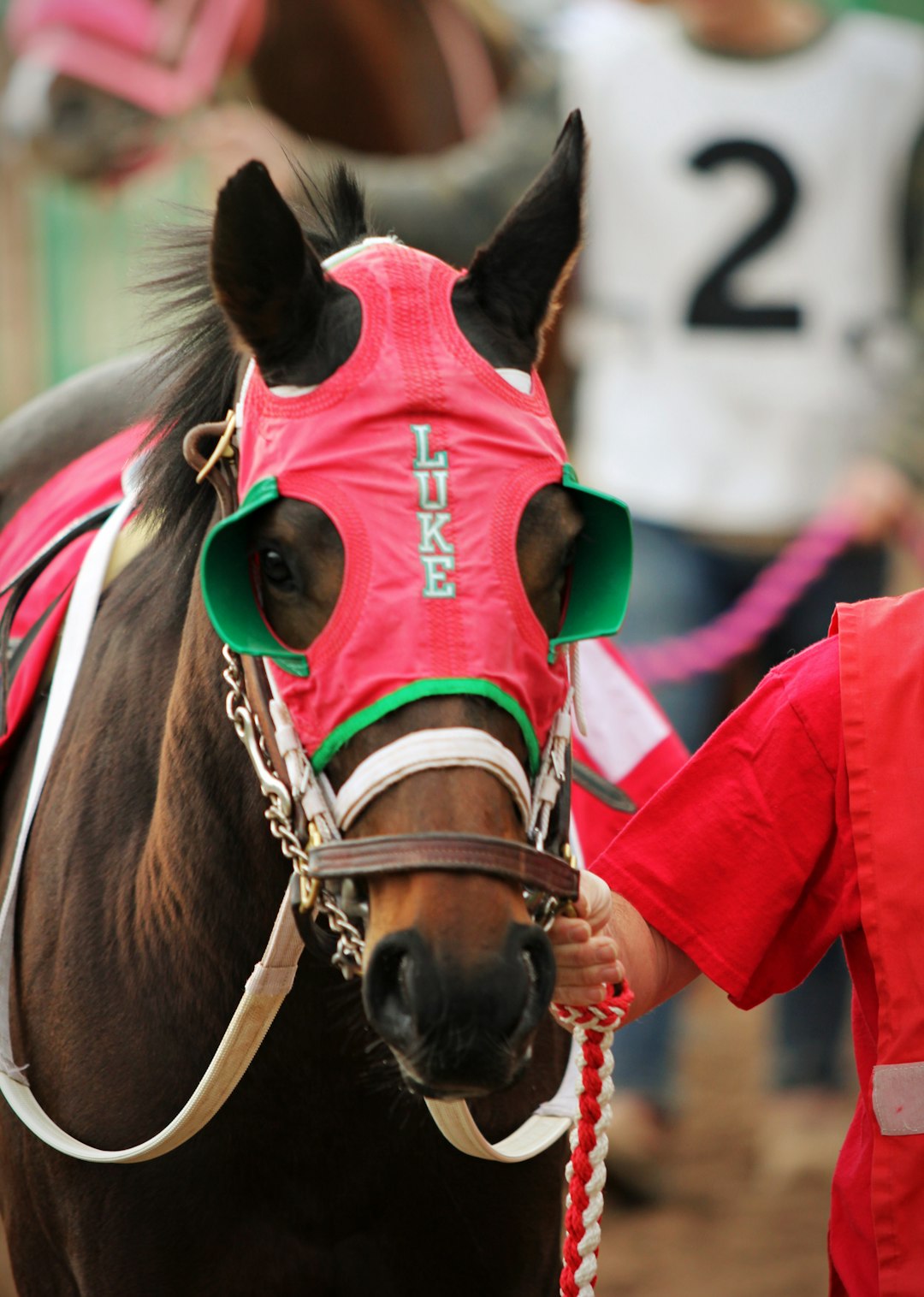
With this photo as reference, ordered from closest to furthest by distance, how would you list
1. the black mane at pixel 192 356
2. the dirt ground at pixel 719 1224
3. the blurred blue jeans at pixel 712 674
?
the black mane at pixel 192 356 → the dirt ground at pixel 719 1224 → the blurred blue jeans at pixel 712 674

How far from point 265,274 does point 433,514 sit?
1.07 feet

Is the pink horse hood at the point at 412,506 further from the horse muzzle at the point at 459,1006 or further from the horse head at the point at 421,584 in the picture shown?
the horse muzzle at the point at 459,1006

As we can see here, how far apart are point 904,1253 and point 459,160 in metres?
3.54

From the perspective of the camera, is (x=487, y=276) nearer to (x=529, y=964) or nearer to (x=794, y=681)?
(x=794, y=681)

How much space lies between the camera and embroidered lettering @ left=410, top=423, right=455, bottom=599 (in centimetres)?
161

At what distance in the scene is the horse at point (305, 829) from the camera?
61.9 inches

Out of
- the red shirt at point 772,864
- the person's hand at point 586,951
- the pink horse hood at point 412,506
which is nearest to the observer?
the pink horse hood at point 412,506

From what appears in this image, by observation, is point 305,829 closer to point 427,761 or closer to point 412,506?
point 427,761

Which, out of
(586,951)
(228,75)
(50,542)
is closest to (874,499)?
(50,542)

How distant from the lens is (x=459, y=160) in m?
4.70

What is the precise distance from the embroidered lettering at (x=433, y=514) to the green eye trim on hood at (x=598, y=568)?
0.48ft

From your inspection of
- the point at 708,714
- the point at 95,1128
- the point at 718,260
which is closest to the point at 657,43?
the point at 718,260

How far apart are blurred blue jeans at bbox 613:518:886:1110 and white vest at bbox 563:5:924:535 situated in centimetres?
11

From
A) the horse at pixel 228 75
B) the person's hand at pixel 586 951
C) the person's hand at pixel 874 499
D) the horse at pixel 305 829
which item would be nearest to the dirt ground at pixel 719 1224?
the person's hand at pixel 874 499
